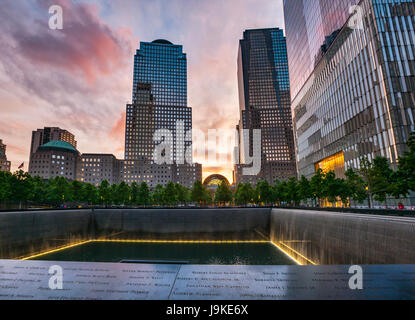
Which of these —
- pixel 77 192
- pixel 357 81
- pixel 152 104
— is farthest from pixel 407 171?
pixel 152 104

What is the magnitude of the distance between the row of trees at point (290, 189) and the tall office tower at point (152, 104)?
3243 inches

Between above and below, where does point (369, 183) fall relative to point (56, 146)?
below

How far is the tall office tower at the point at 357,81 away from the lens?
144ft

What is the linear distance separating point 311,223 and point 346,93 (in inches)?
1898

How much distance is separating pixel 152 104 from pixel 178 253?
532 ft

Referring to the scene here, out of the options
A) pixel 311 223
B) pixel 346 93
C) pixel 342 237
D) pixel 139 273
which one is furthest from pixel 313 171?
pixel 139 273

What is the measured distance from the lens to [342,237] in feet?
55.9

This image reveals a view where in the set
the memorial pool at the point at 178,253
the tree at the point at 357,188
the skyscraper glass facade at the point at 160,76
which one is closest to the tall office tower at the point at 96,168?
the skyscraper glass facade at the point at 160,76

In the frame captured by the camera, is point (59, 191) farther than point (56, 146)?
No

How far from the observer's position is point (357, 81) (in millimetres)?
52000

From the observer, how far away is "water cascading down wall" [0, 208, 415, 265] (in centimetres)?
1320

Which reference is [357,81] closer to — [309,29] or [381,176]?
[381,176]

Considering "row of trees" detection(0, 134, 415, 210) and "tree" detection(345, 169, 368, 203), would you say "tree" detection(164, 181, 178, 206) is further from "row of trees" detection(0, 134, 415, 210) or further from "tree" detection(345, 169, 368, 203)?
"tree" detection(345, 169, 368, 203)

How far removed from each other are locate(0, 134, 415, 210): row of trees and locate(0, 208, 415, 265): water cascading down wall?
14114mm
